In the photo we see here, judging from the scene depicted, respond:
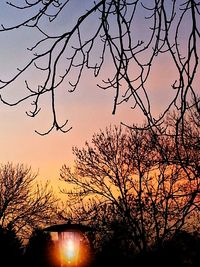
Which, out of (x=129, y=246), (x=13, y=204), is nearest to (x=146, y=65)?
(x=129, y=246)

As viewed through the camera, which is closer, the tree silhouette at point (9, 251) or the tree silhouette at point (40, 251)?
the tree silhouette at point (9, 251)

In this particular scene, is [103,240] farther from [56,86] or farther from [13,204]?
[56,86]

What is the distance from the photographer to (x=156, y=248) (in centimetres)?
2138

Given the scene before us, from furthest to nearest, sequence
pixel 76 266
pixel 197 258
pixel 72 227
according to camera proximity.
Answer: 1. pixel 197 258
2. pixel 72 227
3. pixel 76 266

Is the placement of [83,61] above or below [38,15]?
below

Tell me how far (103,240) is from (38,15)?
20.0m

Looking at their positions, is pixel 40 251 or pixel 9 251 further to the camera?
pixel 40 251

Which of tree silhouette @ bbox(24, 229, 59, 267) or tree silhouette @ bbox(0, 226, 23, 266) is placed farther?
tree silhouette @ bbox(24, 229, 59, 267)

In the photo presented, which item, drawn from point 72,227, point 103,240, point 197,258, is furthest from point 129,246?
point 72,227

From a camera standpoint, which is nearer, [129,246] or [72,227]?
[72,227]

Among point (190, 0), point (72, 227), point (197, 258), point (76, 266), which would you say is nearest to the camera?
point (190, 0)

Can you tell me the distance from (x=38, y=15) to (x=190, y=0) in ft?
3.26

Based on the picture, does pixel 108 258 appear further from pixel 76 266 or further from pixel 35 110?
pixel 35 110

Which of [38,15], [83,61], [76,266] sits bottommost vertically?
[76,266]
